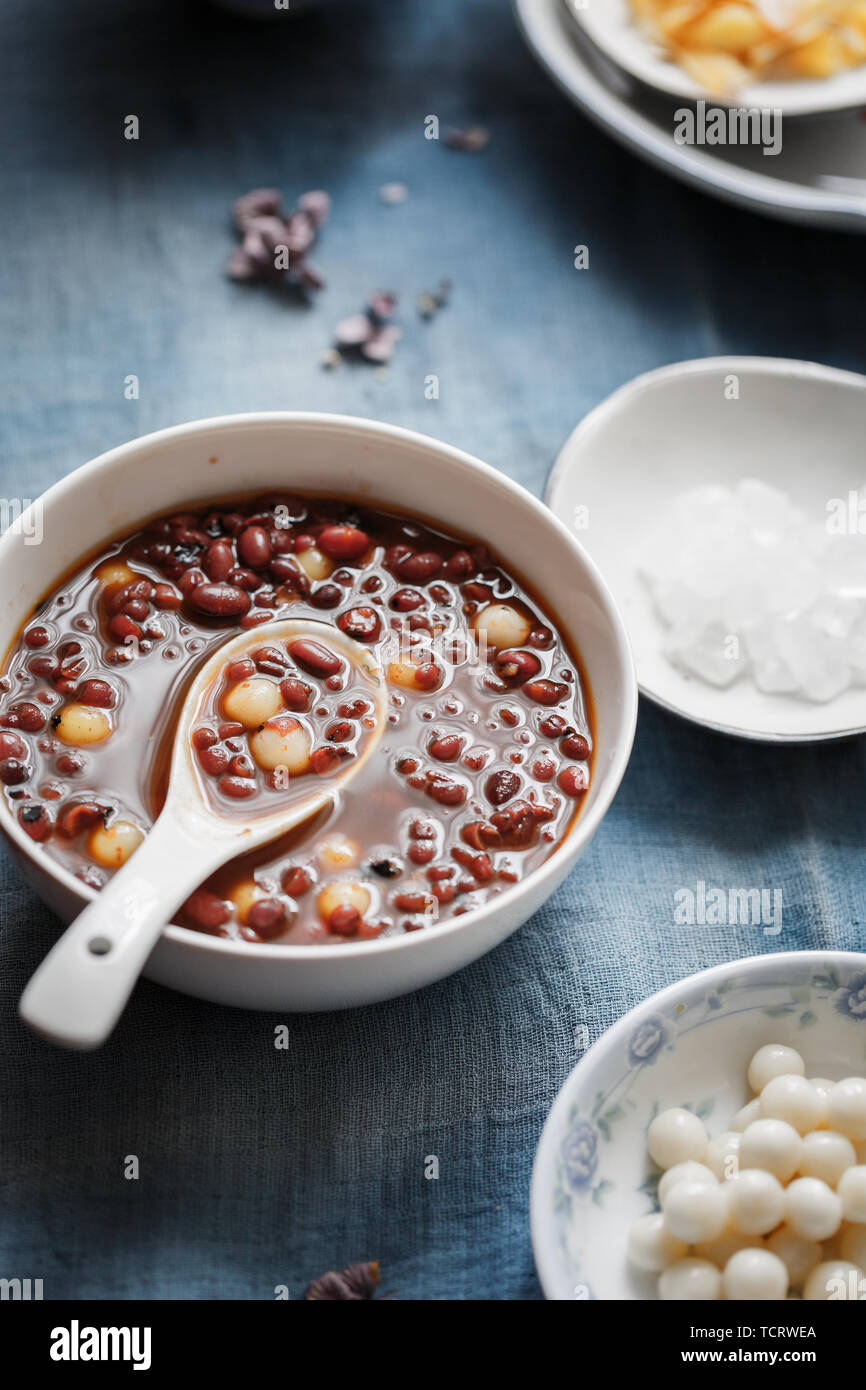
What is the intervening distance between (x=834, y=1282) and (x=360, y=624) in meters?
1.00

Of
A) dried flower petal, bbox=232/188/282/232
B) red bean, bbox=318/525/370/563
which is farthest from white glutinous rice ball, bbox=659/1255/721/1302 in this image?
dried flower petal, bbox=232/188/282/232

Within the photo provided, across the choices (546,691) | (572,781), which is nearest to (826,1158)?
(572,781)

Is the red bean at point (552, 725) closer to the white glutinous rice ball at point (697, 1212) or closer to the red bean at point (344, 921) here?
the red bean at point (344, 921)

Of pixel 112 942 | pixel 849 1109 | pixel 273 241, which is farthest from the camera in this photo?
pixel 273 241

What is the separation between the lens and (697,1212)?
4.53 ft

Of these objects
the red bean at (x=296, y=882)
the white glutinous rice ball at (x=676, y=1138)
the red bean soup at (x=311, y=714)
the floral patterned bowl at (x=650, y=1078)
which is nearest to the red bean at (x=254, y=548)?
the red bean soup at (x=311, y=714)

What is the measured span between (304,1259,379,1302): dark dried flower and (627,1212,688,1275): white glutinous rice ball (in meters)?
0.32

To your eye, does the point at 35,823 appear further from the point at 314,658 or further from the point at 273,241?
the point at 273,241

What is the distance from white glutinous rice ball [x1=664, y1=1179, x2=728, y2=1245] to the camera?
138cm

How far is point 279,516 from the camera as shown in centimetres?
176

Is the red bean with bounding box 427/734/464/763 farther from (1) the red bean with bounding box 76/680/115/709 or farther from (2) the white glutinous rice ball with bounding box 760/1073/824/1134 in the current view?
(2) the white glutinous rice ball with bounding box 760/1073/824/1134
